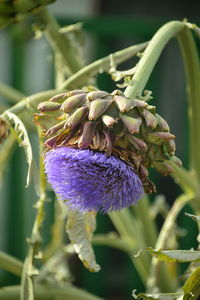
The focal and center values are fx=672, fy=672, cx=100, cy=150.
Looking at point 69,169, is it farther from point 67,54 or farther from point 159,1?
point 159,1

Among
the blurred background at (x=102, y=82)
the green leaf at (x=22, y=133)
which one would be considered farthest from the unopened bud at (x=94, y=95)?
the blurred background at (x=102, y=82)

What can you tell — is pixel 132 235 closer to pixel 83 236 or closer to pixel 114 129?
pixel 83 236

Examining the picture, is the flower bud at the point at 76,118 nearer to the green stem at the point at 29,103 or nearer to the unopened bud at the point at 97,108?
the unopened bud at the point at 97,108

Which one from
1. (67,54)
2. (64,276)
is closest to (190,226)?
(64,276)

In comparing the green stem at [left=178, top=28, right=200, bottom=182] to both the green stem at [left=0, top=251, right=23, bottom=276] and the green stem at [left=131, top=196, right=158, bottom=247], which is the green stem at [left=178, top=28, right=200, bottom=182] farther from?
the green stem at [left=0, top=251, right=23, bottom=276]

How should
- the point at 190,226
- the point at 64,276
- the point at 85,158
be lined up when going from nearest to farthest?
1. the point at 85,158
2. the point at 64,276
3. the point at 190,226

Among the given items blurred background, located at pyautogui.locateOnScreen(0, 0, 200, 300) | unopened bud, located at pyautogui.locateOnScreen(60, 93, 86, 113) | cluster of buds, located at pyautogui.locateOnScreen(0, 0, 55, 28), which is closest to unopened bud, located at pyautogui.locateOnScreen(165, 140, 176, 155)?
unopened bud, located at pyautogui.locateOnScreen(60, 93, 86, 113)
